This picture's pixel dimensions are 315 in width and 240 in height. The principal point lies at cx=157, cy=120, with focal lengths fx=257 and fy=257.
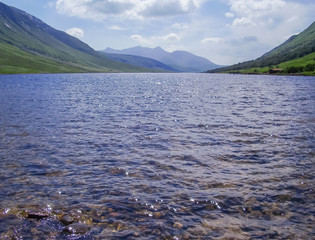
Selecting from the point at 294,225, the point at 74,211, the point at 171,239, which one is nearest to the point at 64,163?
the point at 74,211

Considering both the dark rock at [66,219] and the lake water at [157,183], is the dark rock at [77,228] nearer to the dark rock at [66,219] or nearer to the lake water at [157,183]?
the lake water at [157,183]

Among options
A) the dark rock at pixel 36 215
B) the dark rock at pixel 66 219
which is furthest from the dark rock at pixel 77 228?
the dark rock at pixel 36 215

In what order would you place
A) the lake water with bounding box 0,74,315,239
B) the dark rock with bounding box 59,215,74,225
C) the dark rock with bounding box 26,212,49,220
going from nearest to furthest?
the lake water with bounding box 0,74,315,239, the dark rock with bounding box 59,215,74,225, the dark rock with bounding box 26,212,49,220

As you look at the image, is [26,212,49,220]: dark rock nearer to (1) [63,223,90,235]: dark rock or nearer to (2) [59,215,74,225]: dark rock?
(2) [59,215,74,225]: dark rock

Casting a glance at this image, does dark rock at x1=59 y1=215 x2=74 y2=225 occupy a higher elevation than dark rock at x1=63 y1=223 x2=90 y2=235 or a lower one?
higher

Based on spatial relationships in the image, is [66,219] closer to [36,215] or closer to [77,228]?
[77,228]

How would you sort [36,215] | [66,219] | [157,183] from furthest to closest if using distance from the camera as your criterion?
[157,183] → [36,215] → [66,219]

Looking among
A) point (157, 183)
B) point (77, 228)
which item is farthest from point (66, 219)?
point (157, 183)

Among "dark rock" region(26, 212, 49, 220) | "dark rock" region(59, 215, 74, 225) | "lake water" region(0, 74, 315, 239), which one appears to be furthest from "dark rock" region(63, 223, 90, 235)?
"dark rock" region(26, 212, 49, 220)

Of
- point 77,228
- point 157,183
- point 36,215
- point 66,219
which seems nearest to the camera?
point 77,228

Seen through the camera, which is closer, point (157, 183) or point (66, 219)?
point (66, 219)

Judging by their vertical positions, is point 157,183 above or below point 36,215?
below

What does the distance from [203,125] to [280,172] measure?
15228 mm

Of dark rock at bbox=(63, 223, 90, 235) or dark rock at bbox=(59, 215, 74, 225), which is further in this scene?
dark rock at bbox=(59, 215, 74, 225)
